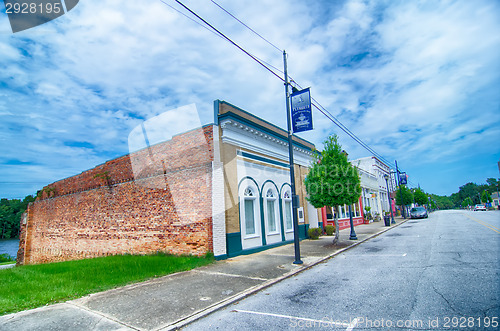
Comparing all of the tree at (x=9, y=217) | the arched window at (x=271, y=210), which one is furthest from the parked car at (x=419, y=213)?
the tree at (x=9, y=217)

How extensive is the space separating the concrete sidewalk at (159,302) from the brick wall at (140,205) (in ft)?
9.97

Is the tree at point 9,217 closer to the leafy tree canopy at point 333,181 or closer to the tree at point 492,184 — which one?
the leafy tree canopy at point 333,181

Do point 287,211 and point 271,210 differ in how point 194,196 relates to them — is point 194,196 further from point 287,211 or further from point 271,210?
point 287,211

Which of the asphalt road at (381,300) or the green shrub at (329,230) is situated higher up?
the green shrub at (329,230)

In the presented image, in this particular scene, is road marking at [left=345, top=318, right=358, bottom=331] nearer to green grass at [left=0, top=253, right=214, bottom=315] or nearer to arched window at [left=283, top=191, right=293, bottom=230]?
green grass at [left=0, top=253, right=214, bottom=315]

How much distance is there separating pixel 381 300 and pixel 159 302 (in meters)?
4.91

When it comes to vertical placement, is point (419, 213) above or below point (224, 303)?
above

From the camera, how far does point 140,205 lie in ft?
46.2

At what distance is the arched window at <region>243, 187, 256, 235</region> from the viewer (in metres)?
13.4

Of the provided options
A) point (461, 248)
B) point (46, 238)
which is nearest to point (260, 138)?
point (461, 248)

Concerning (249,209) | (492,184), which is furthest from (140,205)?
(492,184)

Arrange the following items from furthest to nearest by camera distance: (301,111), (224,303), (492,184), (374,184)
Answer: (492,184)
(374,184)
(301,111)
(224,303)

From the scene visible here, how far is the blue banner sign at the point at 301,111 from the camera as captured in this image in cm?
1054

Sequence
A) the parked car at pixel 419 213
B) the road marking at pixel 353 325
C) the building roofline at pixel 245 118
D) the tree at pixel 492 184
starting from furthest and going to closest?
1. the tree at pixel 492 184
2. the parked car at pixel 419 213
3. the building roofline at pixel 245 118
4. the road marking at pixel 353 325
